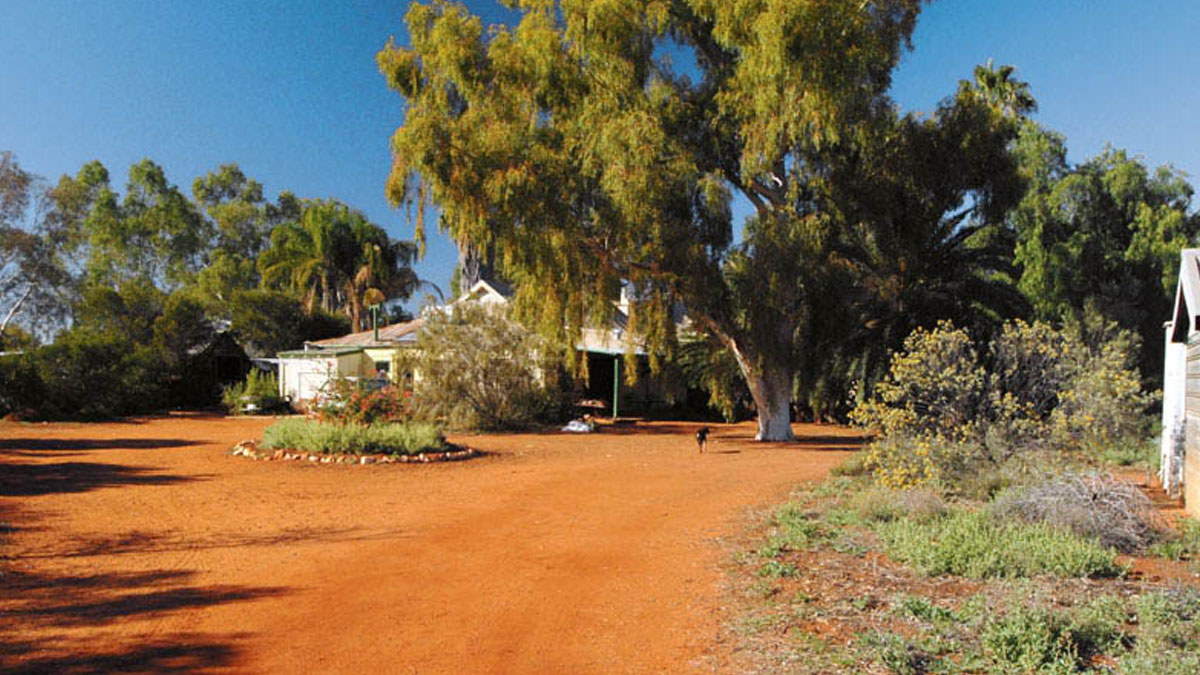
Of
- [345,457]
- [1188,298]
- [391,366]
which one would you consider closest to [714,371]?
[345,457]

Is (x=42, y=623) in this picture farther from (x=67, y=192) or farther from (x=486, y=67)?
(x=67, y=192)

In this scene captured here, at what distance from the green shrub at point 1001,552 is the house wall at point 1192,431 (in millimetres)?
2605

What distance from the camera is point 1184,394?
10.5 meters

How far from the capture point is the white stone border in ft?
45.2

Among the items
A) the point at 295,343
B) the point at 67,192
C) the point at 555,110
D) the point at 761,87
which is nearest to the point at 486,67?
the point at 555,110

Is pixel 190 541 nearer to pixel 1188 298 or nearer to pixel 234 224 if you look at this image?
pixel 1188 298

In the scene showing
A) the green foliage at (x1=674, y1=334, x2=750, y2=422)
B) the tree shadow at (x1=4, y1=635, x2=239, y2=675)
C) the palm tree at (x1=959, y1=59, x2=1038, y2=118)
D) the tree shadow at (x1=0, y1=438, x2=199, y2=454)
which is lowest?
the tree shadow at (x1=0, y1=438, x2=199, y2=454)

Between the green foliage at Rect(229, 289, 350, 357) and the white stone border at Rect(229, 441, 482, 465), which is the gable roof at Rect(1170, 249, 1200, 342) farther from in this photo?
the green foliage at Rect(229, 289, 350, 357)

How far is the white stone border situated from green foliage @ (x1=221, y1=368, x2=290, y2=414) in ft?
40.6

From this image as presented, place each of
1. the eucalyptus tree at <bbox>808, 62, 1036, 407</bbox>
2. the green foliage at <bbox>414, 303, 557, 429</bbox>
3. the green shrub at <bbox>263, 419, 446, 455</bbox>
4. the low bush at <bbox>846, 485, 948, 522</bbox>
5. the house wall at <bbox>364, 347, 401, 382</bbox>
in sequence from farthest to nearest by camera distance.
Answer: the house wall at <bbox>364, 347, 401, 382</bbox> → the green foliage at <bbox>414, 303, 557, 429</bbox> → the eucalyptus tree at <bbox>808, 62, 1036, 407</bbox> → the green shrub at <bbox>263, 419, 446, 455</bbox> → the low bush at <bbox>846, 485, 948, 522</bbox>

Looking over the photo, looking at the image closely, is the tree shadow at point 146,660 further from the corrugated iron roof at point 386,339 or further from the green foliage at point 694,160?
the corrugated iron roof at point 386,339

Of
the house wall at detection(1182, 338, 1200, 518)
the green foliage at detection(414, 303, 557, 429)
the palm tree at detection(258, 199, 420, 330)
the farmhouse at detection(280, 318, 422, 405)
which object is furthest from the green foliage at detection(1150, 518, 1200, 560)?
the palm tree at detection(258, 199, 420, 330)

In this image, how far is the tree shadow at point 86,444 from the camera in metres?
15.6

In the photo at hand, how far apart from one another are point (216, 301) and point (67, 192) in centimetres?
973
